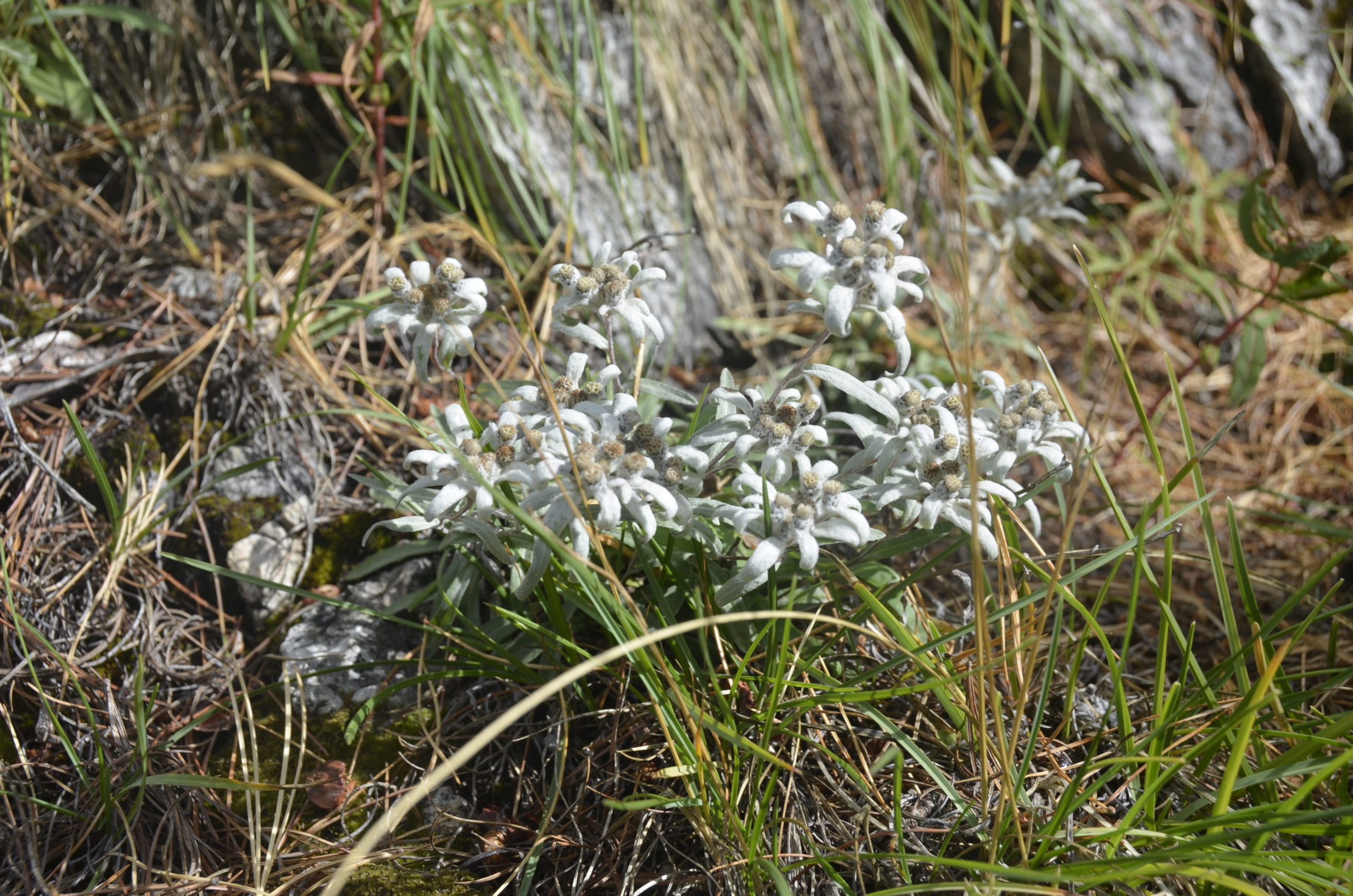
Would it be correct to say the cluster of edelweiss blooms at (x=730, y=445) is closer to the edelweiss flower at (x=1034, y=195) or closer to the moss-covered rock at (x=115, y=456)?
the moss-covered rock at (x=115, y=456)

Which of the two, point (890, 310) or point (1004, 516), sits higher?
point (890, 310)

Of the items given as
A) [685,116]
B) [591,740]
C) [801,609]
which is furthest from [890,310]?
[685,116]

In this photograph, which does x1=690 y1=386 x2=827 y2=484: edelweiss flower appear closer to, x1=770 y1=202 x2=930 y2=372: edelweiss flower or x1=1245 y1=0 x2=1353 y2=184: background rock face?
x1=770 y1=202 x2=930 y2=372: edelweiss flower

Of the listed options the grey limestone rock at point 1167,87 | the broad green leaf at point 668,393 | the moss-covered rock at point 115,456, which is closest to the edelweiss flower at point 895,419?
the broad green leaf at point 668,393

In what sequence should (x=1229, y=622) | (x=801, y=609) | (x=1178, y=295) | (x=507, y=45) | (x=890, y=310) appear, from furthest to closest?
(x=1178, y=295)
(x=507, y=45)
(x=801, y=609)
(x=890, y=310)
(x=1229, y=622)

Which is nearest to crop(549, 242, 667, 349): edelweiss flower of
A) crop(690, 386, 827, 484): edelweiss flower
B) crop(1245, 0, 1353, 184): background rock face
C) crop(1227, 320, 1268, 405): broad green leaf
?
crop(690, 386, 827, 484): edelweiss flower

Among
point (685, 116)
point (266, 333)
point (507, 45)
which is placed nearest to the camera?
point (266, 333)

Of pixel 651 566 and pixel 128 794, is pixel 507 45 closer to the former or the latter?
pixel 651 566
